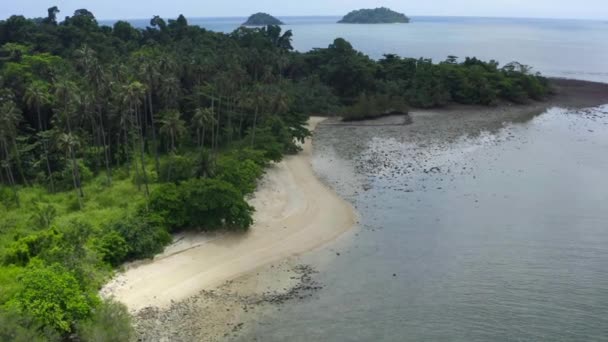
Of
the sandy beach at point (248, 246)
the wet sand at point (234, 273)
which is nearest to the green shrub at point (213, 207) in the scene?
the sandy beach at point (248, 246)

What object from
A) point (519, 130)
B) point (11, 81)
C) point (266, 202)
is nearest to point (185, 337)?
point (266, 202)

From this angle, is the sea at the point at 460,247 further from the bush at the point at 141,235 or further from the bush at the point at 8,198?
the bush at the point at 8,198

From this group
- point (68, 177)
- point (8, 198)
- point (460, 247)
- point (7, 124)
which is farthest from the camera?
point (68, 177)

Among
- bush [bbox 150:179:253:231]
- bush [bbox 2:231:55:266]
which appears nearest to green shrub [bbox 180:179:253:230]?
bush [bbox 150:179:253:231]

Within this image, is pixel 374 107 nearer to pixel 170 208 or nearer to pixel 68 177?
pixel 68 177

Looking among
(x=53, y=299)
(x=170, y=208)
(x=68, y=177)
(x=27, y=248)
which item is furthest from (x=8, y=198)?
(x=53, y=299)

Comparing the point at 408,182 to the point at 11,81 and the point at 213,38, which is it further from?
the point at 213,38

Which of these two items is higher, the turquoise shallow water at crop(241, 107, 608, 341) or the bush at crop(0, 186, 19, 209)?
the bush at crop(0, 186, 19, 209)

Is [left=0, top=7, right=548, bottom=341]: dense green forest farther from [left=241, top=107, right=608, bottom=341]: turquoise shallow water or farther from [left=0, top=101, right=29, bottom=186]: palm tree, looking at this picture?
[left=241, top=107, right=608, bottom=341]: turquoise shallow water
